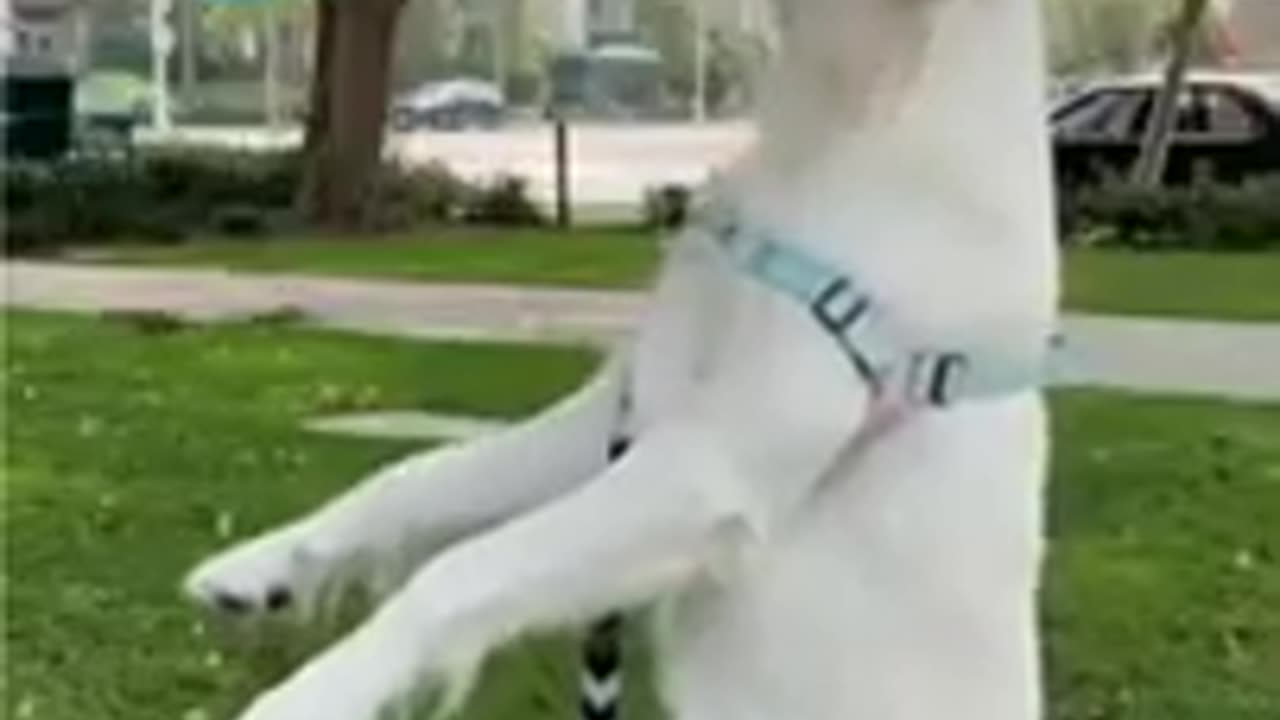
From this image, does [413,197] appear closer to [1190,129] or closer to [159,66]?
[1190,129]

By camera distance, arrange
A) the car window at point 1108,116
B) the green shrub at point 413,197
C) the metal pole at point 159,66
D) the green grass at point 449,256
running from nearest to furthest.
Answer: the green grass at point 449,256
the green shrub at point 413,197
the car window at point 1108,116
the metal pole at point 159,66

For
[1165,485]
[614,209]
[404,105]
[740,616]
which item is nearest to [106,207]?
[614,209]

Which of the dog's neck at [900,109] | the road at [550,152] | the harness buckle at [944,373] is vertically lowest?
the road at [550,152]

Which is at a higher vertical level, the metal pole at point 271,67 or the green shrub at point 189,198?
the metal pole at point 271,67

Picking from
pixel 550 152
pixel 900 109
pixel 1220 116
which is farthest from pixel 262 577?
→ pixel 550 152

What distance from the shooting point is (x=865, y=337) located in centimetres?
201

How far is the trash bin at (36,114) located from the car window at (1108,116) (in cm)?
819

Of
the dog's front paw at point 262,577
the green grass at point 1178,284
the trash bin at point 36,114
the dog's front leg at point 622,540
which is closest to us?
the dog's front leg at point 622,540

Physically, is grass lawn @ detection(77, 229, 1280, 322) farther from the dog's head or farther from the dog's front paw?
the dog's head

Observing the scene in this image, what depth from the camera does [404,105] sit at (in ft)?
160

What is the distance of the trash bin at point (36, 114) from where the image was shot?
24.2 m

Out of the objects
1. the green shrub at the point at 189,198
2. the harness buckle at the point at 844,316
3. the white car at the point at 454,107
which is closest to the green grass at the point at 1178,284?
the green shrub at the point at 189,198

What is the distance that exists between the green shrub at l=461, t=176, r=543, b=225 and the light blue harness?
21.1m

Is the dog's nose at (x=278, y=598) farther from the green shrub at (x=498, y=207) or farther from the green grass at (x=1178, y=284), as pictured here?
the green shrub at (x=498, y=207)
